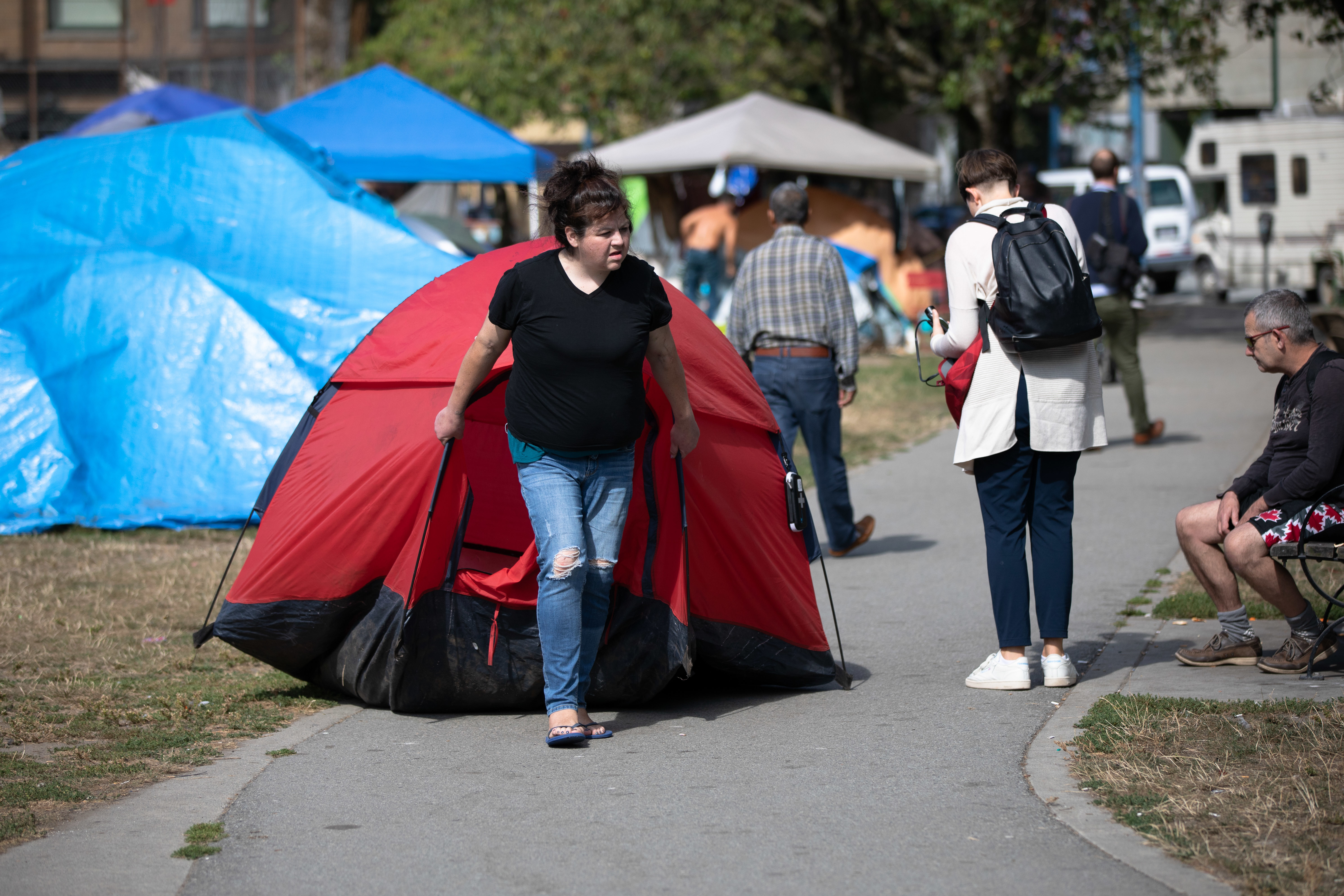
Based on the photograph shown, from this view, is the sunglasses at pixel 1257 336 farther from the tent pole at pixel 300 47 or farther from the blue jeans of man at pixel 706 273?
the tent pole at pixel 300 47

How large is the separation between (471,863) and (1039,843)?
1.50 m

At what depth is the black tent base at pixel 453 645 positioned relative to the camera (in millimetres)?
5203

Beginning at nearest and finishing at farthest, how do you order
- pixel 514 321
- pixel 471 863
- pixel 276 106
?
pixel 471 863, pixel 514 321, pixel 276 106

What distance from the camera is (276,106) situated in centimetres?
2595

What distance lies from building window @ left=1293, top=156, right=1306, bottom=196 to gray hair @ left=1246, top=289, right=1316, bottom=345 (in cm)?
2212

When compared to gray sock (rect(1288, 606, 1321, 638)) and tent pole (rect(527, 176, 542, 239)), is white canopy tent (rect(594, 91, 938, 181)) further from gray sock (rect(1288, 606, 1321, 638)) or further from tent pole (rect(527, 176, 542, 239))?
gray sock (rect(1288, 606, 1321, 638))

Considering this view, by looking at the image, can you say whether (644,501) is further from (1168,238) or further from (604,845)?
(1168,238)

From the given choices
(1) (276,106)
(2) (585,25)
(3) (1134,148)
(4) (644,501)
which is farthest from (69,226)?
(3) (1134,148)

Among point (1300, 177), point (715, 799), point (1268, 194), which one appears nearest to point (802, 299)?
point (715, 799)

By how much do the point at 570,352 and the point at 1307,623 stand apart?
2.93m

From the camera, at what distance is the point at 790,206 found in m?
7.80

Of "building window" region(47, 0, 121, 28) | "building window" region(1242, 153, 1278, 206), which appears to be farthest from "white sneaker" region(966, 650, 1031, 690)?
"building window" region(47, 0, 121, 28)

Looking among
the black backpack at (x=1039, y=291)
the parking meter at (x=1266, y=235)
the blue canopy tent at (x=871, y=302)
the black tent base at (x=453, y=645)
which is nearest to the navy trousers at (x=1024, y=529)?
the black backpack at (x=1039, y=291)

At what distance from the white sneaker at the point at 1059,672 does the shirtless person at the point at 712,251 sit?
1263 centimetres
